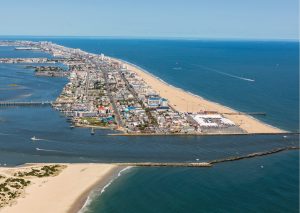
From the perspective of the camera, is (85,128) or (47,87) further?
(47,87)

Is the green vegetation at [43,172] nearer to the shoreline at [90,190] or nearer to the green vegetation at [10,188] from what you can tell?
the green vegetation at [10,188]

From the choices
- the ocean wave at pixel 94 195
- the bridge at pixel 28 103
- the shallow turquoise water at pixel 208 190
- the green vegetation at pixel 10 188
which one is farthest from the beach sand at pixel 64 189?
the bridge at pixel 28 103

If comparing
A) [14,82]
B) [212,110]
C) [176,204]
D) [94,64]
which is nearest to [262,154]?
[176,204]

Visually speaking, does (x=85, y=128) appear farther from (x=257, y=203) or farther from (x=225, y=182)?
(x=257, y=203)

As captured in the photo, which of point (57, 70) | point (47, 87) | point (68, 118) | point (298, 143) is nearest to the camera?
point (298, 143)

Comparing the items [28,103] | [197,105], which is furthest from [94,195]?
[28,103]

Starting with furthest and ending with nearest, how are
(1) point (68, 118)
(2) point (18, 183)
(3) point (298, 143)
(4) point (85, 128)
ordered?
(1) point (68, 118) → (4) point (85, 128) → (3) point (298, 143) → (2) point (18, 183)
